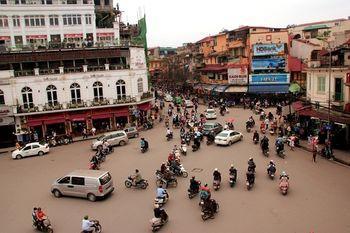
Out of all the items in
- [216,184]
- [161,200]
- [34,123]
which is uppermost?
[34,123]

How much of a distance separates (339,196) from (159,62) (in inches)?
4110

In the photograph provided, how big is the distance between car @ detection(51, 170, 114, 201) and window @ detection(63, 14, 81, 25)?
1321 inches

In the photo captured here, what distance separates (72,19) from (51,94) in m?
13.5

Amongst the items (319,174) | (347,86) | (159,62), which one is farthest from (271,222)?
(159,62)

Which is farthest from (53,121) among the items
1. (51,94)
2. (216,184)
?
(216,184)

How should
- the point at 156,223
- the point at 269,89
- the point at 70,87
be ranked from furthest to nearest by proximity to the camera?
the point at 269,89 → the point at 70,87 → the point at 156,223

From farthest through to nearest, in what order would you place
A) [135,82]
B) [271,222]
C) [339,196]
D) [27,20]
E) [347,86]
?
[27,20] < [135,82] < [347,86] < [339,196] < [271,222]

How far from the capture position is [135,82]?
1697 inches

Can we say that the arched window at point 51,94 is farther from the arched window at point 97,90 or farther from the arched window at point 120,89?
the arched window at point 120,89

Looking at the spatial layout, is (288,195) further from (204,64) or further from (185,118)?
(204,64)

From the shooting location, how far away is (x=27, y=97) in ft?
130

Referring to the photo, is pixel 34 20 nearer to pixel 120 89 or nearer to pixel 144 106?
pixel 120 89

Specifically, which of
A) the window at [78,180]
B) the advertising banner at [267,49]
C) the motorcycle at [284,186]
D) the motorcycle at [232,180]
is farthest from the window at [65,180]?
the advertising banner at [267,49]

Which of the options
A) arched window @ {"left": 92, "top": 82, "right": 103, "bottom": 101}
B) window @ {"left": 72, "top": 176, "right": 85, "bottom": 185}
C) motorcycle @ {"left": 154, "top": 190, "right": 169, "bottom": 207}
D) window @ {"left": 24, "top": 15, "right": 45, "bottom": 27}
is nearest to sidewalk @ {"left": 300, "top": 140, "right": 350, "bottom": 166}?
motorcycle @ {"left": 154, "top": 190, "right": 169, "bottom": 207}
